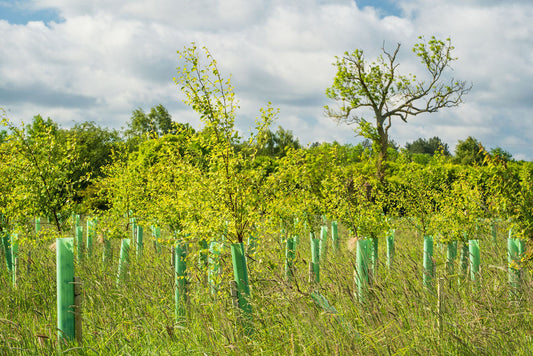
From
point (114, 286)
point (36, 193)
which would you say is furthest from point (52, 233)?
point (114, 286)

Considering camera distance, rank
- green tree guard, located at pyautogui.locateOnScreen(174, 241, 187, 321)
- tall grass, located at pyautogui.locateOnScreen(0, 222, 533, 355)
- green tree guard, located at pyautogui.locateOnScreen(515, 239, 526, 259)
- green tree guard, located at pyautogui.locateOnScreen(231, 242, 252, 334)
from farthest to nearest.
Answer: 1. green tree guard, located at pyautogui.locateOnScreen(515, 239, 526, 259)
2. green tree guard, located at pyautogui.locateOnScreen(174, 241, 187, 321)
3. green tree guard, located at pyautogui.locateOnScreen(231, 242, 252, 334)
4. tall grass, located at pyautogui.locateOnScreen(0, 222, 533, 355)

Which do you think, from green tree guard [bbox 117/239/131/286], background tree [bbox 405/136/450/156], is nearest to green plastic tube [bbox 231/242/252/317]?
green tree guard [bbox 117/239/131/286]

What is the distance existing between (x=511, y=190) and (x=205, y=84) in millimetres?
3958

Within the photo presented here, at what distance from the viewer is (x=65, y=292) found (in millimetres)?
4746

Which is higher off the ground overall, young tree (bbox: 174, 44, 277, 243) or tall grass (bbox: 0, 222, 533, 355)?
young tree (bbox: 174, 44, 277, 243)

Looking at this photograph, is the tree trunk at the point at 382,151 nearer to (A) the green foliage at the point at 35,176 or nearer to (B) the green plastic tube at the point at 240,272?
(A) the green foliage at the point at 35,176

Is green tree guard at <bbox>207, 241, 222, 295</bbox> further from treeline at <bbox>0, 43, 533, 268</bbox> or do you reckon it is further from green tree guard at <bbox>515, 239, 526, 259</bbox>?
green tree guard at <bbox>515, 239, 526, 259</bbox>

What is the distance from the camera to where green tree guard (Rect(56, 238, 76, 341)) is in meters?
4.63

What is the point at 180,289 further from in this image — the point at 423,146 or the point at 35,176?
the point at 423,146

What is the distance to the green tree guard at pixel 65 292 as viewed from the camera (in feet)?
15.2

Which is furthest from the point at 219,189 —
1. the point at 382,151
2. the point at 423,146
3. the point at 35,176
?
the point at 423,146

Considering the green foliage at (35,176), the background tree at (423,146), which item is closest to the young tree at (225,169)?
the green foliage at (35,176)

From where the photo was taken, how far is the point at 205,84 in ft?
16.0

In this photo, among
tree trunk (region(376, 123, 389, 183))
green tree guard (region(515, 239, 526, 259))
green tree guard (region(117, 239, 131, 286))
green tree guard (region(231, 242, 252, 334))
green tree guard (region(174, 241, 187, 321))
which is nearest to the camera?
green tree guard (region(231, 242, 252, 334))
